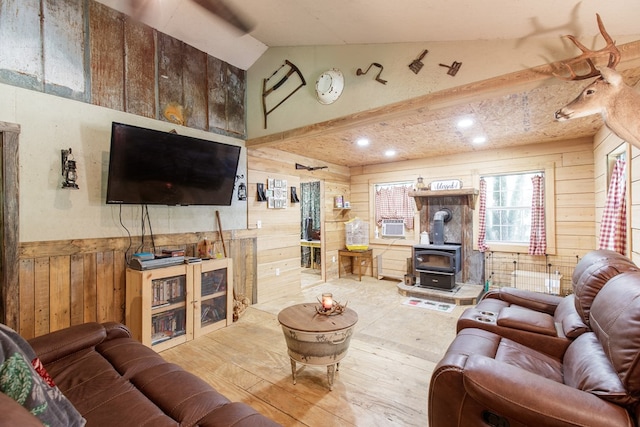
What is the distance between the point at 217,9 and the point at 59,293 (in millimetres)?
3048

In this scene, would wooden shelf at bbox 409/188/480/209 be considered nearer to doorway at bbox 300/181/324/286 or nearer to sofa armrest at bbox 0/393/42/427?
doorway at bbox 300/181/324/286

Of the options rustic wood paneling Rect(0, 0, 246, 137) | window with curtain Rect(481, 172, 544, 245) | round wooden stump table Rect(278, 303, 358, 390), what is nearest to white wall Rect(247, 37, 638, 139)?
rustic wood paneling Rect(0, 0, 246, 137)

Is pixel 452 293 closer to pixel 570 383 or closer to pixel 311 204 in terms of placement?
pixel 570 383

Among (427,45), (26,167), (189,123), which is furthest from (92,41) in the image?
(427,45)

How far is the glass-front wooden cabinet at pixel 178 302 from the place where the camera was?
2748 millimetres

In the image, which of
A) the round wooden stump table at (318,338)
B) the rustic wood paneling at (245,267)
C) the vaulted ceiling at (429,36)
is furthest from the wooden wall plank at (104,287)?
the vaulted ceiling at (429,36)

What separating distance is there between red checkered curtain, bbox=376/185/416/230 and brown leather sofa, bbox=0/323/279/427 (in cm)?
469

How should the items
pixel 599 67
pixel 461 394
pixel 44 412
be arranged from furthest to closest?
pixel 599 67 < pixel 461 394 < pixel 44 412

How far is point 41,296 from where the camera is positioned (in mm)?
2453

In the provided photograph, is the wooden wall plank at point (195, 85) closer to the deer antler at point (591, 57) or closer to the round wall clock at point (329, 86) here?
the round wall clock at point (329, 86)

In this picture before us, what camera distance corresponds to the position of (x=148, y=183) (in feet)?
9.35

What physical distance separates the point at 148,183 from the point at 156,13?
175 centimetres

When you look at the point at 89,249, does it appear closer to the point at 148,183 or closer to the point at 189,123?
the point at 148,183

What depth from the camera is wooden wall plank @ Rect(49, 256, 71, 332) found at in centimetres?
251
